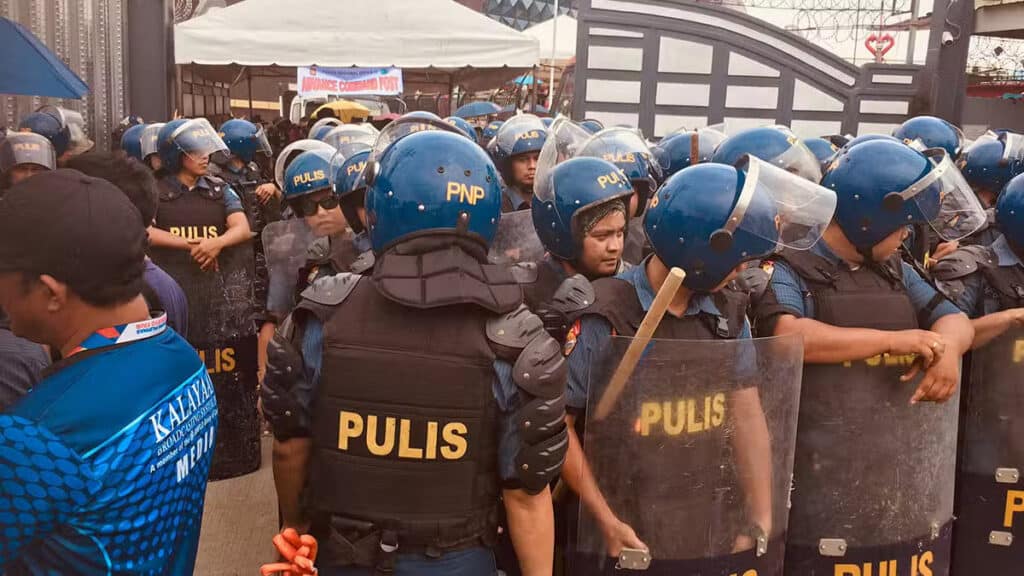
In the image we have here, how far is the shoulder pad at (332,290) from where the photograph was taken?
2.17 m

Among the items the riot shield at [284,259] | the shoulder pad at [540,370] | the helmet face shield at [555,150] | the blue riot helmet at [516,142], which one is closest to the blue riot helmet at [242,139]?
the blue riot helmet at [516,142]

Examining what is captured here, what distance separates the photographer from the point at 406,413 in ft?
6.88

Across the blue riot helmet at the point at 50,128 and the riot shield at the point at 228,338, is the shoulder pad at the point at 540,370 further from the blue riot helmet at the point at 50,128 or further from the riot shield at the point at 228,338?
the blue riot helmet at the point at 50,128

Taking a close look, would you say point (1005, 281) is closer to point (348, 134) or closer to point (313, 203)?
point (313, 203)

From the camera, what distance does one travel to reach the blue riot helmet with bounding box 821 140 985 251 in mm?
3064

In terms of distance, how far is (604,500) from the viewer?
2.42m

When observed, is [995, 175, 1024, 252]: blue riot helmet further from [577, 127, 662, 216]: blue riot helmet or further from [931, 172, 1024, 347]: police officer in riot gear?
[577, 127, 662, 216]: blue riot helmet

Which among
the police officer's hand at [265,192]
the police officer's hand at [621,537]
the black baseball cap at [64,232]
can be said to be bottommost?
the police officer's hand at [265,192]

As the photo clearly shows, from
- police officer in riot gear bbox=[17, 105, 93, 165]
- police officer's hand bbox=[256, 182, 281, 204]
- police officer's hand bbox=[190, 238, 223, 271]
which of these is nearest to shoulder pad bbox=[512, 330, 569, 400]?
police officer's hand bbox=[190, 238, 223, 271]

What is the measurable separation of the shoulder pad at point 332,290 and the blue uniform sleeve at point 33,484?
670mm

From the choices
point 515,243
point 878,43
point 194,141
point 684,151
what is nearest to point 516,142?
point 684,151

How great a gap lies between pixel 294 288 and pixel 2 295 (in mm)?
2680

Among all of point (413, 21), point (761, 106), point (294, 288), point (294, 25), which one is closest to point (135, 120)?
point (294, 25)

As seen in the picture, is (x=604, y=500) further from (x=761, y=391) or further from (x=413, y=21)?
(x=413, y=21)
